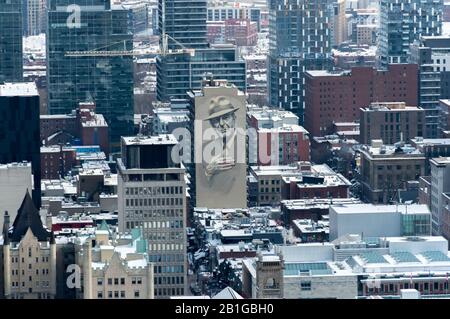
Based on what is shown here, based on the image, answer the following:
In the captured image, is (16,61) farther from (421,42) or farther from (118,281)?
(118,281)

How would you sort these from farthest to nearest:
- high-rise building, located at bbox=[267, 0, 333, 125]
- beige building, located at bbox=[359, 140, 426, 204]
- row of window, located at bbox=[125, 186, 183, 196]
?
high-rise building, located at bbox=[267, 0, 333, 125] → beige building, located at bbox=[359, 140, 426, 204] → row of window, located at bbox=[125, 186, 183, 196]

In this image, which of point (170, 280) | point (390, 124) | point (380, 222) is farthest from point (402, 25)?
point (170, 280)

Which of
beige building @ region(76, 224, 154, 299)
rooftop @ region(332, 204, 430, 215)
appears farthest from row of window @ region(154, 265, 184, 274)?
beige building @ region(76, 224, 154, 299)

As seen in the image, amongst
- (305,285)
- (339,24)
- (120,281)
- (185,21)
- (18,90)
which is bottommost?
(305,285)

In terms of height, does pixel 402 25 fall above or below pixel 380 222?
above

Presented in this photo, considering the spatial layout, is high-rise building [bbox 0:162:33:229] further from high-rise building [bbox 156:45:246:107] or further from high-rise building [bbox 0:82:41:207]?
high-rise building [bbox 156:45:246:107]

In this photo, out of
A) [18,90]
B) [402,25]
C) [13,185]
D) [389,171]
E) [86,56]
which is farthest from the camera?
[402,25]

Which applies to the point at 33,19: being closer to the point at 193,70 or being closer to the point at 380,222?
the point at 193,70

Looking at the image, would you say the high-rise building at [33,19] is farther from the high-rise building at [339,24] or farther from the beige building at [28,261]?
the beige building at [28,261]
